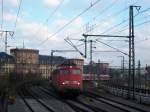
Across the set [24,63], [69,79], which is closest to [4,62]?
[24,63]

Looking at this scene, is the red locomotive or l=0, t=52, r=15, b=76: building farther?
l=0, t=52, r=15, b=76: building

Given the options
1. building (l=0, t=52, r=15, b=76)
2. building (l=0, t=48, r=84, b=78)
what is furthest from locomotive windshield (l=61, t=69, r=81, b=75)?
building (l=0, t=52, r=15, b=76)

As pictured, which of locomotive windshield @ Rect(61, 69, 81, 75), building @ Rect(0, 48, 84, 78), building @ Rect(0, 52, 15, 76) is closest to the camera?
locomotive windshield @ Rect(61, 69, 81, 75)

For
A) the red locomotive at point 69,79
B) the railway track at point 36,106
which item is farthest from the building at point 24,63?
the railway track at point 36,106

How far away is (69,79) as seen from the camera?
3897 centimetres

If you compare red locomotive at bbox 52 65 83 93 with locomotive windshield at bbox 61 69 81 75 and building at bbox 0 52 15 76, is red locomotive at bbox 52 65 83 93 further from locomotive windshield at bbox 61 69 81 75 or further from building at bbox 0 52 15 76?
building at bbox 0 52 15 76

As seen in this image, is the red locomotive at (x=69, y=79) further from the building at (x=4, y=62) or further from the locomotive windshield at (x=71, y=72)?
the building at (x=4, y=62)

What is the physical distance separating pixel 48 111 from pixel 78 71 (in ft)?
40.3

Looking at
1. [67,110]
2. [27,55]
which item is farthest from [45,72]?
[67,110]

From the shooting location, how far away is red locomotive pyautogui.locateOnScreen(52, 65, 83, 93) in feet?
127

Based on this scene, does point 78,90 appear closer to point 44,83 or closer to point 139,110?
point 139,110

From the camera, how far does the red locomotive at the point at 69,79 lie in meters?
38.7

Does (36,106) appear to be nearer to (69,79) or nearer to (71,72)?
(69,79)

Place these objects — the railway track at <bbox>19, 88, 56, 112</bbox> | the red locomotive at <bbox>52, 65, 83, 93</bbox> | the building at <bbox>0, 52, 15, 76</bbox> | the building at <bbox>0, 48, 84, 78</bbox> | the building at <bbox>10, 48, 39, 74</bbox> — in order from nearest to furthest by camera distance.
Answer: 1. the railway track at <bbox>19, 88, 56, 112</bbox>
2. the red locomotive at <bbox>52, 65, 83, 93</bbox>
3. the building at <bbox>0, 52, 15, 76</bbox>
4. the building at <bbox>0, 48, 84, 78</bbox>
5. the building at <bbox>10, 48, 39, 74</bbox>
